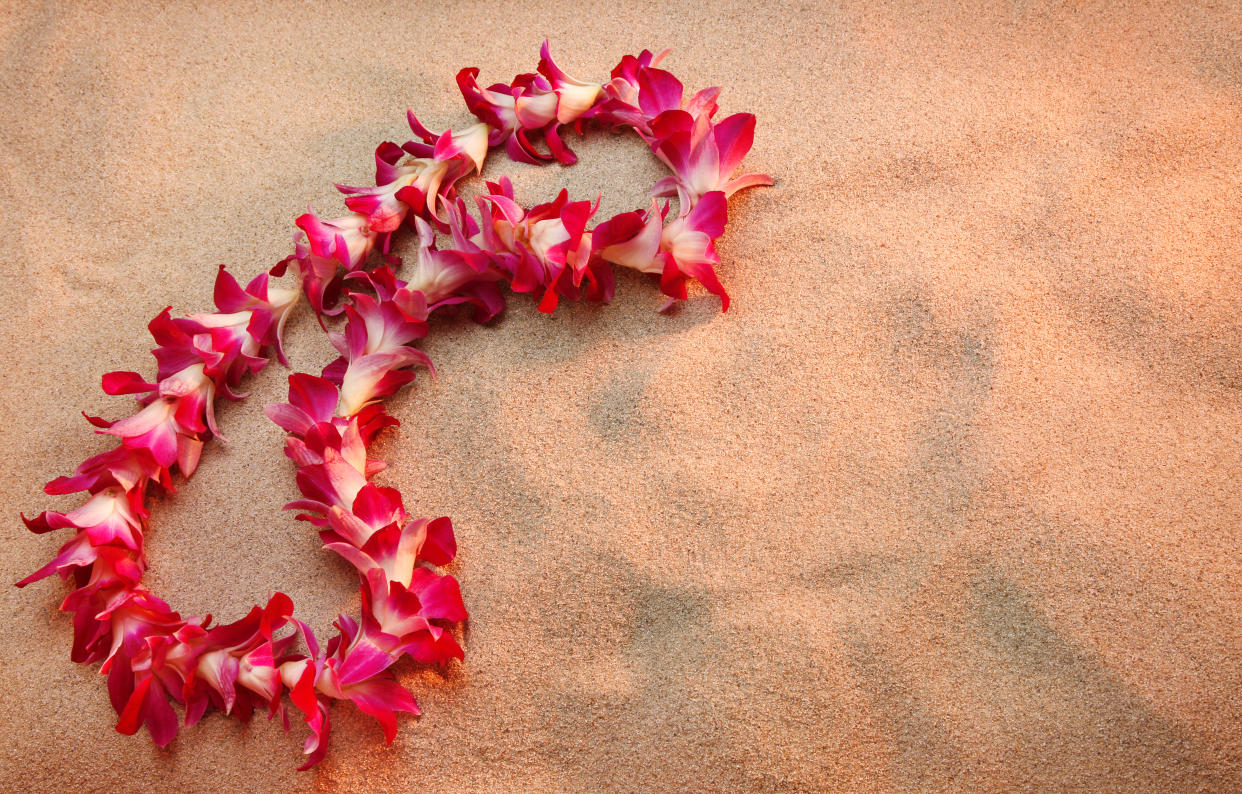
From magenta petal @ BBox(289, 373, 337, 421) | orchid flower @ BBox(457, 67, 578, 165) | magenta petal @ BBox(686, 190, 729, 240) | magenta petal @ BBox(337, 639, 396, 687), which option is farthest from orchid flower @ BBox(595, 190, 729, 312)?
magenta petal @ BBox(337, 639, 396, 687)

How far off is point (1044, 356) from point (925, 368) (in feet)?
0.45

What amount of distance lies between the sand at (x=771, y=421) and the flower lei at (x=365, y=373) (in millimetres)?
41

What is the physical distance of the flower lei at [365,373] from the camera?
86 centimetres

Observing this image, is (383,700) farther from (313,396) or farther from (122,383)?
(122,383)

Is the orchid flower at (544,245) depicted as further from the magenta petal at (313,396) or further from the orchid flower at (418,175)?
the magenta petal at (313,396)

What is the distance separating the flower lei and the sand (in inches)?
1.6

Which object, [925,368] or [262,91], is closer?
[925,368]

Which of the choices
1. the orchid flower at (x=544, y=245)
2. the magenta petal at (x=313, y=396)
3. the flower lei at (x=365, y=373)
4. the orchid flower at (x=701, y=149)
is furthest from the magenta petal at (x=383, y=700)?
the orchid flower at (x=701, y=149)

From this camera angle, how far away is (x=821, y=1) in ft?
4.50

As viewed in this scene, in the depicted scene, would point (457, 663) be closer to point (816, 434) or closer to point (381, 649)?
point (381, 649)

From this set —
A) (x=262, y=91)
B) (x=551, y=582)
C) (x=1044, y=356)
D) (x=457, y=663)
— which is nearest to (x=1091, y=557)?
(x=1044, y=356)

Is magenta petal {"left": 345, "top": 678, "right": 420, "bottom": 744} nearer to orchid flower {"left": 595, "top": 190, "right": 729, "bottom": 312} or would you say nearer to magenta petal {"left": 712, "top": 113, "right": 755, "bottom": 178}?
orchid flower {"left": 595, "top": 190, "right": 729, "bottom": 312}

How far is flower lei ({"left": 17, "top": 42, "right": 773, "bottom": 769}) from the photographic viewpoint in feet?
2.83

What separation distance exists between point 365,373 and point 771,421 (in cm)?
48
